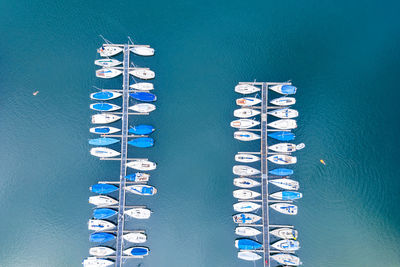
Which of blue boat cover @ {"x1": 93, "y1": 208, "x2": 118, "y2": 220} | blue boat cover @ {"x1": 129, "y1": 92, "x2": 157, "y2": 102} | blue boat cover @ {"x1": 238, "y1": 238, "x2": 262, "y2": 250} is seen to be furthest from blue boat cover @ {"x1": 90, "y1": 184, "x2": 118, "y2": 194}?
blue boat cover @ {"x1": 238, "y1": 238, "x2": 262, "y2": 250}

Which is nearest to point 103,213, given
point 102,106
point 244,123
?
point 102,106

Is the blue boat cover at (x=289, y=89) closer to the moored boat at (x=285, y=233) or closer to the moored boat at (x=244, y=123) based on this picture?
the moored boat at (x=244, y=123)

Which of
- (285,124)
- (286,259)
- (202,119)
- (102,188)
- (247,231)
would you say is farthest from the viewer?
(202,119)

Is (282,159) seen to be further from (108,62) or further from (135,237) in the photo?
(108,62)

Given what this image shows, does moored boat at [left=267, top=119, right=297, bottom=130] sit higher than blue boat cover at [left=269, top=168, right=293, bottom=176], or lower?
higher

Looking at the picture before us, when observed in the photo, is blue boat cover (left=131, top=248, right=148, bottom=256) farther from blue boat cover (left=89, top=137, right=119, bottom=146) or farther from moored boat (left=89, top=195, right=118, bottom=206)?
blue boat cover (left=89, top=137, right=119, bottom=146)

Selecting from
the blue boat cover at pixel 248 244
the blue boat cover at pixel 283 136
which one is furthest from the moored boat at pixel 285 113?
the blue boat cover at pixel 248 244
